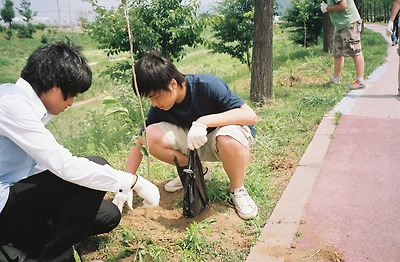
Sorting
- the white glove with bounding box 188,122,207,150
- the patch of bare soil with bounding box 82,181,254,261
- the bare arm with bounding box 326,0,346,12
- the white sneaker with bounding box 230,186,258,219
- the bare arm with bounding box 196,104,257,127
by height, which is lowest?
the patch of bare soil with bounding box 82,181,254,261

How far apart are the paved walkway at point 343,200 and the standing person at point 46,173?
0.91m

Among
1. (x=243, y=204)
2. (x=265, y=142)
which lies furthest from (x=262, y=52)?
(x=243, y=204)

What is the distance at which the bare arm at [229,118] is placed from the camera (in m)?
2.25

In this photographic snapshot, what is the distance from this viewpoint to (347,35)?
16.9ft

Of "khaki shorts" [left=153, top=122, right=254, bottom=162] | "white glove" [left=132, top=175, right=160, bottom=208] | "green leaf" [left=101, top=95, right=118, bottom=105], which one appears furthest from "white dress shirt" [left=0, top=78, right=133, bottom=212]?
"khaki shorts" [left=153, top=122, right=254, bottom=162]

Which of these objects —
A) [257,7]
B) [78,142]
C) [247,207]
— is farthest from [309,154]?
[78,142]

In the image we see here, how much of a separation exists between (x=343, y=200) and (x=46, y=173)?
6.34ft

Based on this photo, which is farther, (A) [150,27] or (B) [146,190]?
(A) [150,27]

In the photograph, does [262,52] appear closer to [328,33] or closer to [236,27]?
[236,27]

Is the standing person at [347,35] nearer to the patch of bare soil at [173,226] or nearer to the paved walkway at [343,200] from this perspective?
the paved walkway at [343,200]

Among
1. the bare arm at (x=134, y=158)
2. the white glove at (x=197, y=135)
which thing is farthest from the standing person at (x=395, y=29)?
the bare arm at (x=134, y=158)

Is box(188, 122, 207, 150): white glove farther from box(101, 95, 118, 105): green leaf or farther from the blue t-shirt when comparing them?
box(101, 95, 118, 105): green leaf

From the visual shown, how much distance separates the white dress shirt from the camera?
1590 millimetres

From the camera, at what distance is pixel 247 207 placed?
235cm
